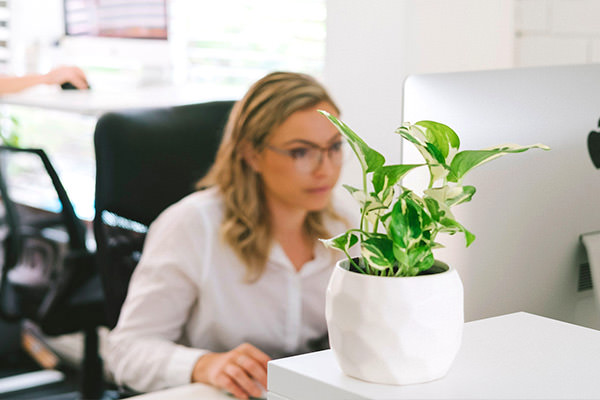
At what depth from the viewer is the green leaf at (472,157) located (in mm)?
599

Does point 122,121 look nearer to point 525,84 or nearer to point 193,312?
point 193,312

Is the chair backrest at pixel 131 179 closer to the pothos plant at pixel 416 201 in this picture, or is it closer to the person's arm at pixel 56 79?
the person's arm at pixel 56 79

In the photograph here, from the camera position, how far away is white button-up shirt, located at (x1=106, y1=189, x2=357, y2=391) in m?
1.56

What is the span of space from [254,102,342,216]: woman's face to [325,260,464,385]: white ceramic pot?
107 cm

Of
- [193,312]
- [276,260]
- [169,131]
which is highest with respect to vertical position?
[169,131]

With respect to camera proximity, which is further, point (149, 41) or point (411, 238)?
point (149, 41)

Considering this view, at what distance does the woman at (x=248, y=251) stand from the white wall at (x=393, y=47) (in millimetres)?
173

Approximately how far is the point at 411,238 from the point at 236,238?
1.04m

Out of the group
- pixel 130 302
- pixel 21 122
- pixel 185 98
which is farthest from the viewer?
pixel 21 122

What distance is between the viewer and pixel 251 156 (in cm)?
171

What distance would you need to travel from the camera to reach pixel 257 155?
1.71 meters

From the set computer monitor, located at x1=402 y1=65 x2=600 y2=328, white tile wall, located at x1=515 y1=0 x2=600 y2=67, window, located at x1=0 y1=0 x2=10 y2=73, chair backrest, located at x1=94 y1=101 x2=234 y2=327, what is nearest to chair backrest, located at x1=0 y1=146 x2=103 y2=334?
chair backrest, located at x1=94 y1=101 x2=234 y2=327

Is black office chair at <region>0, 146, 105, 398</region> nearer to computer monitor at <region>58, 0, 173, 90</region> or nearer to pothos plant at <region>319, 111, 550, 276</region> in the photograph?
computer monitor at <region>58, 0, 173, 90</region>

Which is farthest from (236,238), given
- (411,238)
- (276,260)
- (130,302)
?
(411,238)
